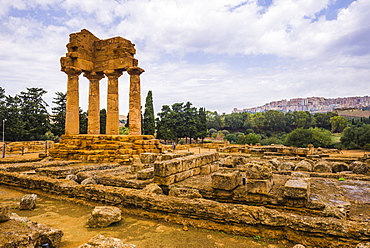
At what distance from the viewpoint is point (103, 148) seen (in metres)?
14.4

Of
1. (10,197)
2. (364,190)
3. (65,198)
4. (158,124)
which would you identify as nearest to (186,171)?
(65,198)

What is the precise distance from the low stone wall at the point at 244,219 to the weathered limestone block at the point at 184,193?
0.84 meters

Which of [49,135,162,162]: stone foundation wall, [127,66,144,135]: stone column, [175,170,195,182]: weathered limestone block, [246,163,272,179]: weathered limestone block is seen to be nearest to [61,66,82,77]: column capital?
[127,66,144,135]: stone column

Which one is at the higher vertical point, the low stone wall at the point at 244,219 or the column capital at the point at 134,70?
the column capital at the point at 134,70

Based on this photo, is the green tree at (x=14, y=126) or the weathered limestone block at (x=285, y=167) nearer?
the weathered limestone block at (x=285, y=167)

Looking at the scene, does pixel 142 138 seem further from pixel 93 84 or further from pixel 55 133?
pixel 55 133

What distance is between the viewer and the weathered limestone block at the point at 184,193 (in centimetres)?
567

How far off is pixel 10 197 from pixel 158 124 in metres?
38.5

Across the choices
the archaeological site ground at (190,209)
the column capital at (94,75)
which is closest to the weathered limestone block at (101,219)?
the archaeological site ground at (190,209)

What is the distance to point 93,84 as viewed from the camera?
17.9 metres

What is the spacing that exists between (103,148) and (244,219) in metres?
12.1

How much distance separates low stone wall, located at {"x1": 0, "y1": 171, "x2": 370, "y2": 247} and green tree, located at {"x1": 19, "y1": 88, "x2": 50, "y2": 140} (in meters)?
36.4

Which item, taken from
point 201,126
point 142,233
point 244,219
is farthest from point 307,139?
point 142,233

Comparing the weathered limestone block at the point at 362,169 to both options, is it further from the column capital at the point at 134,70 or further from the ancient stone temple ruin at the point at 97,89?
the column capital at the point at 134,70
